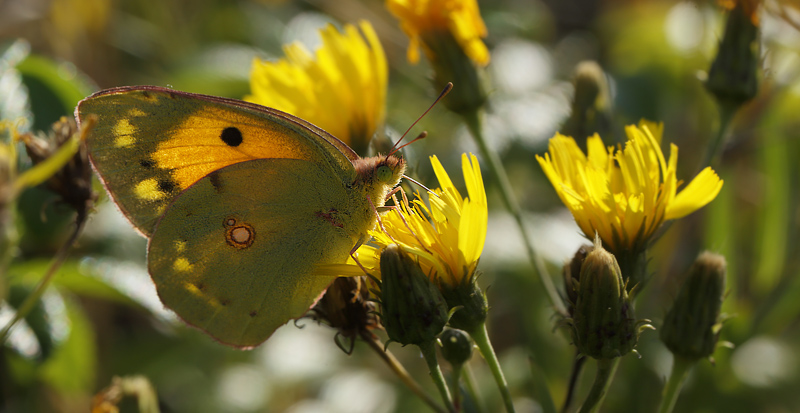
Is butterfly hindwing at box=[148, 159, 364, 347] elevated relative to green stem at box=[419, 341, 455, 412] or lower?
lower

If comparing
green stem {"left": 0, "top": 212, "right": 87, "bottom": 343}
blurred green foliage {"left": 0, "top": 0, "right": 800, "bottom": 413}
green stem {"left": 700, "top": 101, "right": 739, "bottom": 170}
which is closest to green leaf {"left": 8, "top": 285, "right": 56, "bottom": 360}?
blurred green foliage {"left": 0, "top": 0, "right": 800, "bottom": 413}

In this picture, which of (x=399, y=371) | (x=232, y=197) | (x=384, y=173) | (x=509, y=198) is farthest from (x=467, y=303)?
(x=232, y=197)

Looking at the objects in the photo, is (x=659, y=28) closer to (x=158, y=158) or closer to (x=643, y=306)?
(x=643, y=306)

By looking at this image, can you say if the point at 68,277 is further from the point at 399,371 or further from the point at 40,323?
the point at 399,371

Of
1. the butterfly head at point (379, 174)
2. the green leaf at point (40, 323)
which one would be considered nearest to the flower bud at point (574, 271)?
the butterfly head at point (379, 174)

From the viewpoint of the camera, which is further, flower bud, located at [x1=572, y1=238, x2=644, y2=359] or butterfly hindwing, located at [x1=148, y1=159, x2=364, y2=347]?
butterfly hindwing, located at [x1=148, y1=159, x2=364, y2=347]

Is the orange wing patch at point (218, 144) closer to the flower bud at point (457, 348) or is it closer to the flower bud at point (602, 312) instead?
the flower bud at point (457, 348)

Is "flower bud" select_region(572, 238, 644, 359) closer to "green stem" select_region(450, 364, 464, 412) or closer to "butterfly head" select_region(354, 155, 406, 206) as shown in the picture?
"green stem" select_region(450, 364, 464, 412)
